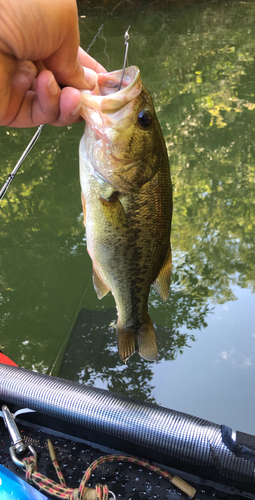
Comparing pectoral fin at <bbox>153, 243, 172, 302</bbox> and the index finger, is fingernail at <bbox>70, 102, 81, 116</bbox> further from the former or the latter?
pectoral fin at <bbox>153, 243, 172, 302</bbox>

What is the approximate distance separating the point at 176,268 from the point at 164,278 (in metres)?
1.95

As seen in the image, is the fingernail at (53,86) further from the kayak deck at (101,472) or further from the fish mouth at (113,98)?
the kayak deck at (101,472)

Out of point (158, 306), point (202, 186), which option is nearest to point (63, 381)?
point (158, 306)

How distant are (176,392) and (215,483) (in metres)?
1.09

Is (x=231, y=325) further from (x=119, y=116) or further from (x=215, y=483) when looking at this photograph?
(x=119, y=116)

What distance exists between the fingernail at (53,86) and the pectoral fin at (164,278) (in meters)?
0.70

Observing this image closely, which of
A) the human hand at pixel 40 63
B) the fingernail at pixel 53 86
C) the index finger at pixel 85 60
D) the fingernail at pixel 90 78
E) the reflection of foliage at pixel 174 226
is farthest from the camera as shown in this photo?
the reflection of foliage at pixel 174 226

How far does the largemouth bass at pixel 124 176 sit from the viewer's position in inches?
44.5

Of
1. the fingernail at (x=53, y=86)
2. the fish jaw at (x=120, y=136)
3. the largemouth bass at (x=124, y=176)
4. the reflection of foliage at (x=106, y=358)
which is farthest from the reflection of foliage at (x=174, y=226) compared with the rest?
the fingernail at (x=53, y=86)

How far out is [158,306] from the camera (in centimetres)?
302

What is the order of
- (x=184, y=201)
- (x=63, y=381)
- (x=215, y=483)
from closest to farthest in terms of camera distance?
(x=215, y=483) → (x=63, y=381) → (x=184, y=201)

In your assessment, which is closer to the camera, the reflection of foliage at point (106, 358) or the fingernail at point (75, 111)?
the fingernail at point (75, 111)

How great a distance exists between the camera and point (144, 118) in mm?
1152

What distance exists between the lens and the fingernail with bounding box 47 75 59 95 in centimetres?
104
